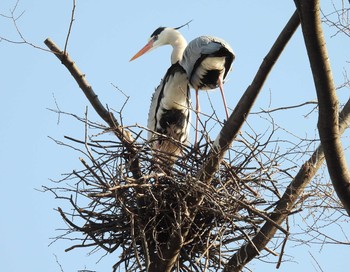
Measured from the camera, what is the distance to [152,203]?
189 inches

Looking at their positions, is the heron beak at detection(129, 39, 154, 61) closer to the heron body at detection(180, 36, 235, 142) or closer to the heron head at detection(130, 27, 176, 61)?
the heron head at detection(130, 27, 176, 61)

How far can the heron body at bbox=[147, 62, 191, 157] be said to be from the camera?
7277 millimetres

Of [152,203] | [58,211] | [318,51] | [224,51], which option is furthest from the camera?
[224,51]


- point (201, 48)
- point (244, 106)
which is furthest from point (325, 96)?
point (201, 48)

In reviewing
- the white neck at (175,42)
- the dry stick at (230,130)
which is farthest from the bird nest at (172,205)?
the white neck at (175,42)

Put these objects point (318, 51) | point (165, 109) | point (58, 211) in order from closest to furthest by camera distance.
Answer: point (318, 51) < point (58, 211) < point (165, 109)

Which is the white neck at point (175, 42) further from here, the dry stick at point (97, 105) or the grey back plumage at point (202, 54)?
the dry stick at point (97, 105)

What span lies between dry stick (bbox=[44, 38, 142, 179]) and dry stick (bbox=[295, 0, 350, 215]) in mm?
1728

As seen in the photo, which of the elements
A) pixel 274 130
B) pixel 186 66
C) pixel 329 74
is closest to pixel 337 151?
pixel 329 74

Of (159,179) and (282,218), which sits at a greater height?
(159,179)

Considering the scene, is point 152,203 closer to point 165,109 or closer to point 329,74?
point 329,74

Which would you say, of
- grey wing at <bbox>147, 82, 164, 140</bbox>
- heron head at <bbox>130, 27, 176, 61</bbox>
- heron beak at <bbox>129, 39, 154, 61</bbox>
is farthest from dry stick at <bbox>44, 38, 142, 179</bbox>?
heron beak at <bbox>129, 39, 154, 61</bbox>

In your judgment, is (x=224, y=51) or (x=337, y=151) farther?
(x=224, y=51)

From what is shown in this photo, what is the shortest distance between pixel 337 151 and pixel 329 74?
352 mm
